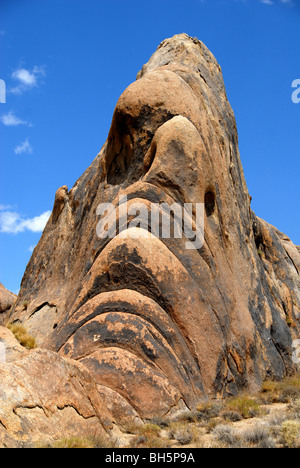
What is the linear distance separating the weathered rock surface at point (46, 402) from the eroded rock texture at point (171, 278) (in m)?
1.19

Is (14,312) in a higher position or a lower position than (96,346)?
higher

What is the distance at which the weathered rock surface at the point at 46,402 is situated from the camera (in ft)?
17.5

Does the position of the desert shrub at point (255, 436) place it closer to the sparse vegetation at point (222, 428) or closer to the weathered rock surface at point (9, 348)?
the sparse vegetation at point (222, 428)

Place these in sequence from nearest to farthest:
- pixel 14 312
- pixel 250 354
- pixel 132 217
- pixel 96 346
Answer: pixel 96 346
pixel 132 217
pixel 250 354
pixel 14 312

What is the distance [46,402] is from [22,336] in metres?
9.12

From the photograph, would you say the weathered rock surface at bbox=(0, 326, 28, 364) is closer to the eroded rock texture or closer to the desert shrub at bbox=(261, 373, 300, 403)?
the eroded rock texture

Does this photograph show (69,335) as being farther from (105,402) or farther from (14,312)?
(14,312)

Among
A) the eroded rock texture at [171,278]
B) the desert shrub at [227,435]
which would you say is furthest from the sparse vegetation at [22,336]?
the desert shrub at [227,435]

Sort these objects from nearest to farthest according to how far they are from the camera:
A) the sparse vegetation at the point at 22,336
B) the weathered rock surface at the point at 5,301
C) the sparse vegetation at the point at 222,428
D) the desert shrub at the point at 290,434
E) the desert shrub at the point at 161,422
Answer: the desert shrub at the point at 290,434 < the sparse vegetation at the point at 222,428 < the desert shrub at the point at 161,422 < the sparse vegetation at the point at 22,336 < the weathered rock surface at the point at 5,301

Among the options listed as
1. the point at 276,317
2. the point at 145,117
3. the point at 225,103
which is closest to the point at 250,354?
the point at 276,317

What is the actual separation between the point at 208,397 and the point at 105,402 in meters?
2.23

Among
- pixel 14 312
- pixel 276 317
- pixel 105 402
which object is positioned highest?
pixel 14 312

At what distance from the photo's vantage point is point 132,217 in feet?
32.6

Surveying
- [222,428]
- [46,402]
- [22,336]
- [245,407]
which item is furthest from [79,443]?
[22,336]
